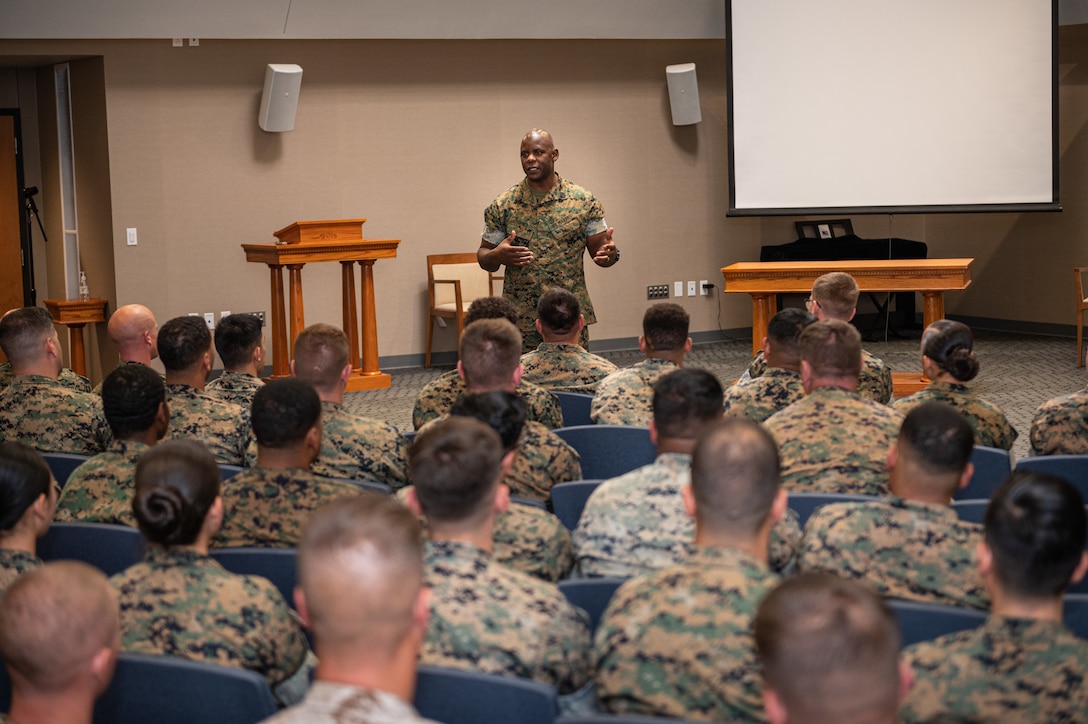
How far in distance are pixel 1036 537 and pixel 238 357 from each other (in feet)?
11.5

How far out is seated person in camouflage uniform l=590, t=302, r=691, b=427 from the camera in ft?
14.6

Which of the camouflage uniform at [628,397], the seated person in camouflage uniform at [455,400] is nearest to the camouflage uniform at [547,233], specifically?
the seated person in camouflage uniform at [455,400]

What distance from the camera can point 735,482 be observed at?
232 centimetres

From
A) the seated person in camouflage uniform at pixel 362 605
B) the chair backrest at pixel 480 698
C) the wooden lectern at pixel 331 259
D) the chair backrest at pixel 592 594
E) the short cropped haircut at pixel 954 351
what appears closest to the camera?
the seated person in camouflage uniform at pixel 362 605

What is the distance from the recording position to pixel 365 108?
32.6ft

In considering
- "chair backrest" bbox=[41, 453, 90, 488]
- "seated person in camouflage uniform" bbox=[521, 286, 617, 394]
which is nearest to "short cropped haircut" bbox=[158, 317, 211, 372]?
"chair backrest" bbox=[41, 453, 90, 488]

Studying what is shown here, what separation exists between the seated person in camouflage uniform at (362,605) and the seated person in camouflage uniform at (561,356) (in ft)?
10.7

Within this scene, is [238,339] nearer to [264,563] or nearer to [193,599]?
[264,563]

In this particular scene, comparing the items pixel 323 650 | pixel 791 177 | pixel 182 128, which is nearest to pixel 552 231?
pixel 791 177

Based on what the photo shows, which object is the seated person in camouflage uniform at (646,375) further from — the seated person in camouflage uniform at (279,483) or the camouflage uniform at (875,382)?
the seated person in camouflage uniform at (279,483)

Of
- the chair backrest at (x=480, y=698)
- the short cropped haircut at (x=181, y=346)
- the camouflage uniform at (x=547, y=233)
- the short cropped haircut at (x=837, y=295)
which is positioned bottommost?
the chair backrest at (x=480, y=698)

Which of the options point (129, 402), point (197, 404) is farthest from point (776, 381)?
point (129, 402)

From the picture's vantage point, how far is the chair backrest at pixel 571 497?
3297 millimetres

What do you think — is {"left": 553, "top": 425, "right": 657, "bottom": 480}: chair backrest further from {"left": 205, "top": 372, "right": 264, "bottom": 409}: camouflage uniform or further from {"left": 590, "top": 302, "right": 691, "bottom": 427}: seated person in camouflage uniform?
{"left": 205, "top": 372, "right": 264, "bottom": 409}: camouflage uniform
